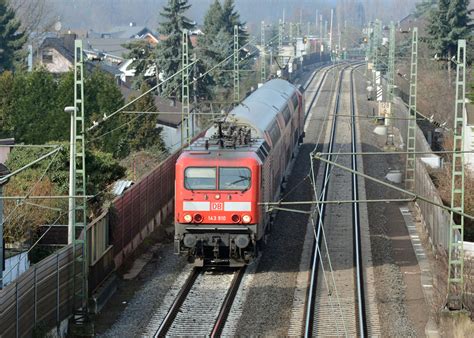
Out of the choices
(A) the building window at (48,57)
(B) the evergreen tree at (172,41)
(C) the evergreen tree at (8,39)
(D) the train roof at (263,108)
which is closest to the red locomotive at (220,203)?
(D) the train roof at (263,108)

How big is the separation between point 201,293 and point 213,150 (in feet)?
10.3

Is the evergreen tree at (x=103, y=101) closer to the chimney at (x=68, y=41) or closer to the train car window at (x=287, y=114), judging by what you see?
the train car window at (x=287, y=114)

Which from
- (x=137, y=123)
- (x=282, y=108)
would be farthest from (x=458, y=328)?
(x=137, y=123)

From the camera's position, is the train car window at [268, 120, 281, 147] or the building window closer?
the train car window at [268, 120, 281, 147]

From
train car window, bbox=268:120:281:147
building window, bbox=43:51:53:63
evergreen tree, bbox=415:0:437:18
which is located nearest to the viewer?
train car window, bbox=268:120:281:147

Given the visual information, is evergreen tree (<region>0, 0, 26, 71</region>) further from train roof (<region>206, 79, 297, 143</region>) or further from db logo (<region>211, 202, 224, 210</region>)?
db logo (<region>211, 202, 224, 210</region>)

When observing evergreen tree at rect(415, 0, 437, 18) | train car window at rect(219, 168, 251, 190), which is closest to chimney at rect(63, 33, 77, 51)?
evergreen tree at rect(415, 0, 437, 18)

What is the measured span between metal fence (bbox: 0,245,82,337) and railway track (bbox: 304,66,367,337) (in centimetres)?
444

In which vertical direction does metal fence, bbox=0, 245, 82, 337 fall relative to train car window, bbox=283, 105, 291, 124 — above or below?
below

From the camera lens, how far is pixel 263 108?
2670cm

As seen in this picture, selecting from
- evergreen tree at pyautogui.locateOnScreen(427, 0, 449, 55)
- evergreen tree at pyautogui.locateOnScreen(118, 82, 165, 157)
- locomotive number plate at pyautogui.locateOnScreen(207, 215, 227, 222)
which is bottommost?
locomotive number plate at pyautogui.locateOnScreen(207, 215, 227, 222)

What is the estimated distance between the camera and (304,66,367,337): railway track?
1761 centimetres

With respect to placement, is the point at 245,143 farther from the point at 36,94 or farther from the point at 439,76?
the point at 439,76

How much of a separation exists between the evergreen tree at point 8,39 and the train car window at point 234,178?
41953 millimetres
